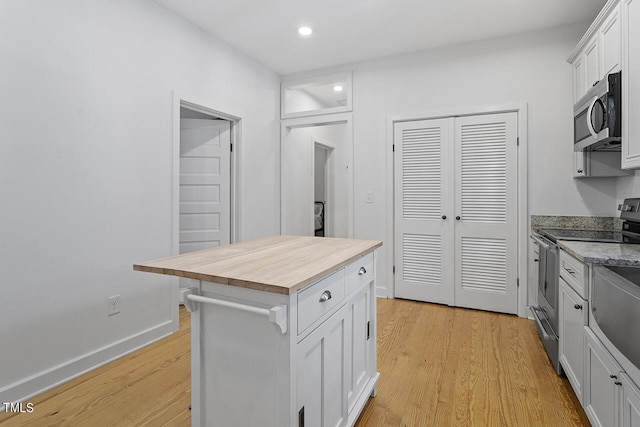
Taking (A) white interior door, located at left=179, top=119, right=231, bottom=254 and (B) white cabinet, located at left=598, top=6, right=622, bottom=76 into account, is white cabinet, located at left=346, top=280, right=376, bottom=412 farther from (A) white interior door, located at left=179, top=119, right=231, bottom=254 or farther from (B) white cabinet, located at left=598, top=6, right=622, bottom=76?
(A) white interior door, located at left=179, top=119, right=231, bottom=254

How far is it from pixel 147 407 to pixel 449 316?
103 inches

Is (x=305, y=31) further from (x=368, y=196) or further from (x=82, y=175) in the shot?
(x=82, y=175)

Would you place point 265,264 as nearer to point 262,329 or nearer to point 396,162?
point 262,329

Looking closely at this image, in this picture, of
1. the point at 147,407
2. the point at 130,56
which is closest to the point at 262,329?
the point at 147,407

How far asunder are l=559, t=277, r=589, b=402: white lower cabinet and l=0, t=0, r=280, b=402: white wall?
2.84m

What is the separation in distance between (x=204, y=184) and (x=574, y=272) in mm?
3234

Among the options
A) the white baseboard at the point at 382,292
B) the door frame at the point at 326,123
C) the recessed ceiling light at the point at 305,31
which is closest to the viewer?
the recessed ceiling light at the point at 305,31

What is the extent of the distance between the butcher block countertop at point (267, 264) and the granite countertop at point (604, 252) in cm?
102

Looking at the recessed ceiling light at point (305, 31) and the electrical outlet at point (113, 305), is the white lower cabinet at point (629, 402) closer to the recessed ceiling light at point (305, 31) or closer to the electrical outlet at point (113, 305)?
the electrical outlet at point (113, 305)

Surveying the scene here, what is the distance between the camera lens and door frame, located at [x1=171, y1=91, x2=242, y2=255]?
2.85m

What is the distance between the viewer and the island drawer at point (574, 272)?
1672 millimetres

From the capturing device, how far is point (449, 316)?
3.25 meters

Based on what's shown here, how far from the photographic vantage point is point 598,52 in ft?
7.69

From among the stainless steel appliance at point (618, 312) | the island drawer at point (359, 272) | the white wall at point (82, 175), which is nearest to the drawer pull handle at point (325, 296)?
the island drawer at point (359, 272)
